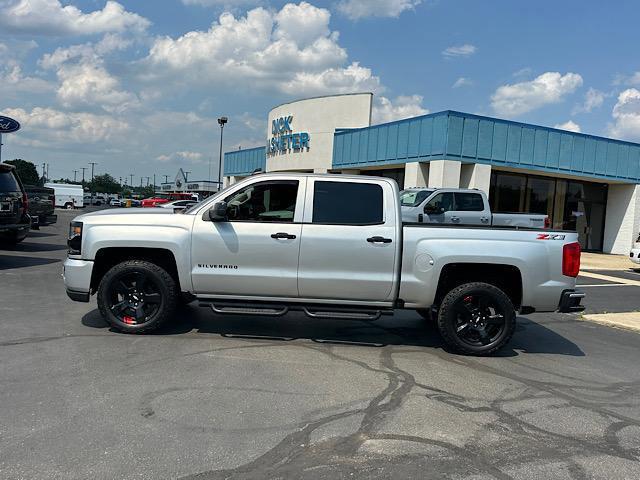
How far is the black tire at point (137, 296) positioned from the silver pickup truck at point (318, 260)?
12mm

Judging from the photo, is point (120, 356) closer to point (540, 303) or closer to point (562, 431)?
point (562, 431)

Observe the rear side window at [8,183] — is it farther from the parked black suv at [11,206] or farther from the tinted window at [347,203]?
the tinted window at [347,203]

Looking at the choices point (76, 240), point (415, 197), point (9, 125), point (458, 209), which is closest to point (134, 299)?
point (76, 240)

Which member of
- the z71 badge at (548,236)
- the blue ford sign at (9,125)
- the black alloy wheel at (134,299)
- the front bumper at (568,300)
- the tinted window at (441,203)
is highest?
the blue ford sign at (9,125)

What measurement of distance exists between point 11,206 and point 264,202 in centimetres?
863

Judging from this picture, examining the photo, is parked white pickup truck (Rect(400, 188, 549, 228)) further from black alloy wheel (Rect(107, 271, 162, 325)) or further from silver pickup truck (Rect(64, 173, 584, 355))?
black alloy wheel (Rect(107, 271, 162, 325))

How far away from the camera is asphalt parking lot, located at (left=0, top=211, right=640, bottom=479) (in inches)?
139

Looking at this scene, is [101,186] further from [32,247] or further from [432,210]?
[432,210]

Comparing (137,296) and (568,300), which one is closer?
(568,300)

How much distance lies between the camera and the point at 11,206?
1220 cm

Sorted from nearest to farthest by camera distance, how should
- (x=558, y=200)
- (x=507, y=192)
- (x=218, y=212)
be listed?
(x=218, y=212) → (x=507, y=192) → (x=558, y=200)

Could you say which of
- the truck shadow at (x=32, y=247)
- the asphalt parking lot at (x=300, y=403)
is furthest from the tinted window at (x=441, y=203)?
the truck shadow at (x=32, y=247)

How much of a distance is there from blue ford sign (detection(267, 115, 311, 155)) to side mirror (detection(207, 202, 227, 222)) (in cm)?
2554

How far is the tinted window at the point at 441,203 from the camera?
1481 cm
